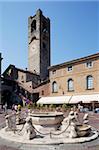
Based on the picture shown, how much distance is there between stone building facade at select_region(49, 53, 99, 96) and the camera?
1244 inches

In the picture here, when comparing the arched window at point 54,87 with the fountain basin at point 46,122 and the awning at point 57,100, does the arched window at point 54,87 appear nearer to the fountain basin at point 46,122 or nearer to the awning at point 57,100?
the awning at point 57,100

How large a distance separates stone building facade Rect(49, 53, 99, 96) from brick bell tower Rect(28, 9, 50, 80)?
1597 cm

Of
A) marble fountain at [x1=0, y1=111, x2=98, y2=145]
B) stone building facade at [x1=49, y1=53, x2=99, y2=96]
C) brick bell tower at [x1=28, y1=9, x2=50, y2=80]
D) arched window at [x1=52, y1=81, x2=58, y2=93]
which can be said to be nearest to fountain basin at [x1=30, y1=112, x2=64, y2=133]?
marble fountain at [x1=0, y1=111, x2=98, y2=145]

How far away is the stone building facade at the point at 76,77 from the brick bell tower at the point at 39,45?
15967 mm

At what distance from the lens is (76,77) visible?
3428cm

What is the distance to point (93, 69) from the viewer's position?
31766 millimetres

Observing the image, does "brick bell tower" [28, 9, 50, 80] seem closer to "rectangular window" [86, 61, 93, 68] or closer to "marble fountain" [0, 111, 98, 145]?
"rectangular window" [86, 61, 93, 68]

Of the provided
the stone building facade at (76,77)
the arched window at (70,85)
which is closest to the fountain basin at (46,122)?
the stone building facade at (76,77)

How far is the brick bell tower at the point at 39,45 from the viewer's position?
55094 mm

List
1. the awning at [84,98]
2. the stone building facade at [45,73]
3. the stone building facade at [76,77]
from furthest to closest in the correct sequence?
the stone building facade at [45,73]
the stone building facade at [76,77]
the awning at [84,98]

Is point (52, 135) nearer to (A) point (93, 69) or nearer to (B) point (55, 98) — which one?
(A) point (93, 69)

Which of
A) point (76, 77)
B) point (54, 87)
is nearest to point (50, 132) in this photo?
point (76, 77)

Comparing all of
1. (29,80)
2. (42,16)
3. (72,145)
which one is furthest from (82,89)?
(42,16)

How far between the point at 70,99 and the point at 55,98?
3.90 metres
